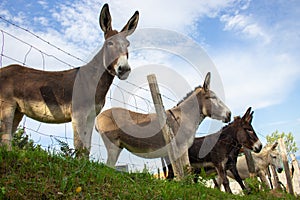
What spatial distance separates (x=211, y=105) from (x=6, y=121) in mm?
4930

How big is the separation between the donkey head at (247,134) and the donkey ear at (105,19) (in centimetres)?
560

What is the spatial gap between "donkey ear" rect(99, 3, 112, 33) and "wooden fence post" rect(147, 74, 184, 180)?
3.79ft

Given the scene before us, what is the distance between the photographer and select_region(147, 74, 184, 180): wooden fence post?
530 centimetres

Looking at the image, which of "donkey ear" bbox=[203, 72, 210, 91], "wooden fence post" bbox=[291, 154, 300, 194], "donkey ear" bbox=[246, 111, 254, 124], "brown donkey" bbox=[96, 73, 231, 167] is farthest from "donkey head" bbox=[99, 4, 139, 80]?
"wooden fence post" bbox=[291, 154, 300, 194]

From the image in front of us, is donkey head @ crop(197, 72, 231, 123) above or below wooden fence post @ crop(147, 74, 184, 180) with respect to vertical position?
above

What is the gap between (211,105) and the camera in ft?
25.4

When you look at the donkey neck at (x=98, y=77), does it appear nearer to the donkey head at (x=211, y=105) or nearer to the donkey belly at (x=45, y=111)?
the donkey belly at (x=45, y=111)

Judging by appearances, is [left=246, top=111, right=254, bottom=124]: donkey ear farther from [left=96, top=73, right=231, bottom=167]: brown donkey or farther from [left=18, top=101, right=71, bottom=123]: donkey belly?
[left=18, top=101, right=71, bottom=123]: donkey belly

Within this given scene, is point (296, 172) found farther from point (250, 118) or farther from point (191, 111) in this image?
point (191, 111)

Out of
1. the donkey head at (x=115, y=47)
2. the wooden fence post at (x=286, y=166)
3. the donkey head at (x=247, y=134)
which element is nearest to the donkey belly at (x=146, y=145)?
the donkey head at (x=115, y=47)

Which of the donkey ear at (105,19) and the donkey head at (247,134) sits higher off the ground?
the donkey ear at (105,19)

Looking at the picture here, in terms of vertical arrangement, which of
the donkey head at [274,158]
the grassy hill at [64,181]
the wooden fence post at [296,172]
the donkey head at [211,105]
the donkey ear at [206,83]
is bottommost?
the grassy hill at [64,181]

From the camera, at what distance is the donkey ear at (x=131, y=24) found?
5352mm

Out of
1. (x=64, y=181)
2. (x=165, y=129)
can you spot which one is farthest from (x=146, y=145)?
(x=64, y=181)
